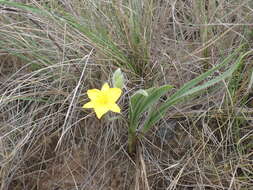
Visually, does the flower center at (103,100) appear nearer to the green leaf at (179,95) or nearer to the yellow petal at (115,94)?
the yellow petal at (115,94)

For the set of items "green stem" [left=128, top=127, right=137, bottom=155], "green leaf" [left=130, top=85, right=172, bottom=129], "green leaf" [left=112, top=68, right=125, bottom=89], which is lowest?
"green stem" [left=128, top=127, right=137, bottom=155]

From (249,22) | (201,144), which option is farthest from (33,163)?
(249,22)

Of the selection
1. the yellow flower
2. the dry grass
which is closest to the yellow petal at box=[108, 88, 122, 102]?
the yellow flower

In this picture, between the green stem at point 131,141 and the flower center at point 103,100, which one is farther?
the green stem at point 131,141

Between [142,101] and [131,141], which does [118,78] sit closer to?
[142,101]

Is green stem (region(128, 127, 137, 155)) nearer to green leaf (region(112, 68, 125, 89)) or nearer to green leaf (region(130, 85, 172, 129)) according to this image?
green leaf (region(130, 85, 172, 129))

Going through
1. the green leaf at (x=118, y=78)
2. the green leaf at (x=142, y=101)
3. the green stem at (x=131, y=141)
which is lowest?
the green stem at (x=131, y=141)

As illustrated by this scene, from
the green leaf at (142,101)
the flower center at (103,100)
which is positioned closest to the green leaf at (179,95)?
the green leaf at (142,101)

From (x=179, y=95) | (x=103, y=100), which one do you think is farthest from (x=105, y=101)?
(x=179, y=95)

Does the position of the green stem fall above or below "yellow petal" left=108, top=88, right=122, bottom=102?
below
